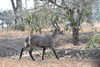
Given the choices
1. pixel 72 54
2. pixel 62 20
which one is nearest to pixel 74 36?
pixel 62 20

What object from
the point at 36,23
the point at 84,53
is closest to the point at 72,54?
the point at 84,53

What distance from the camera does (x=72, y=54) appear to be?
1338 centimetres

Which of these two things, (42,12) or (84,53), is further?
(42,12)

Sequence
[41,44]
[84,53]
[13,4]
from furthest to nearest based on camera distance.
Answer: [13,4], [84,53], [41,44]

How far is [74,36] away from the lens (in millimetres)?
18219

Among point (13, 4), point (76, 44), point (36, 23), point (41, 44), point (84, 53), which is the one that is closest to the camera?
point (41, 44)

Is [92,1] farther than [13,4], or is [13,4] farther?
[13,4]

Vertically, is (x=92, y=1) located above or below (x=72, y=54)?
above

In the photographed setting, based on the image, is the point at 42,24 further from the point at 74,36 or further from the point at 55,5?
the point at 74,36

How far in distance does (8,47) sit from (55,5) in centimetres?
334

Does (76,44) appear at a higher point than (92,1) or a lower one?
lower

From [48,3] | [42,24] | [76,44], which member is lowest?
[76,44]

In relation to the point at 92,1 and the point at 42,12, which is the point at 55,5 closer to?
the point at 42,12

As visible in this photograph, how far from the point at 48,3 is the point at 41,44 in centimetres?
503
